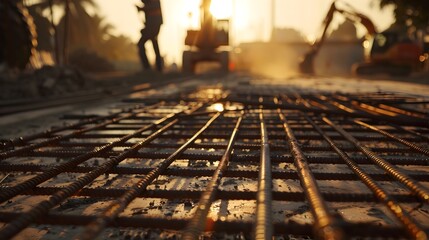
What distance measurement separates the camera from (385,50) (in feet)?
74.5

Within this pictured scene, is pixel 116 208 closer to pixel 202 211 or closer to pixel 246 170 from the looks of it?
pixel 202 211

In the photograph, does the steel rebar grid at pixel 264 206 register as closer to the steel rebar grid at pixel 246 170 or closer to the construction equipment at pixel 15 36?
the steel rebar grid at pixel 246 170

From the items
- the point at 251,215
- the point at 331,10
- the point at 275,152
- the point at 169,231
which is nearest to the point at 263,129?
the point at 275,152

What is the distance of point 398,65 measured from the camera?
22625 mm

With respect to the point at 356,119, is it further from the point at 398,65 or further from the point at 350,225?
the point at 398,65

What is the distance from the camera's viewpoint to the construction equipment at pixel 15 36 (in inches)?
466

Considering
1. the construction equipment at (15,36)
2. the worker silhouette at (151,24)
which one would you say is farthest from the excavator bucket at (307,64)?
the construction equipment at (15,36)

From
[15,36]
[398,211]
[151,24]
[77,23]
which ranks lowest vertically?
[398,211]

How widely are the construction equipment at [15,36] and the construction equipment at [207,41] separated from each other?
9.15 metres

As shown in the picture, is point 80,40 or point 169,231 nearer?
point 169,231

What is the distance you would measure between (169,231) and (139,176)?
36.8 inches

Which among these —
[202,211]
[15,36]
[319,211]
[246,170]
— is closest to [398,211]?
[319,211]

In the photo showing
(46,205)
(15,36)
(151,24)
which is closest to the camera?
(46,205)

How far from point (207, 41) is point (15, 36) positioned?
1068cm
